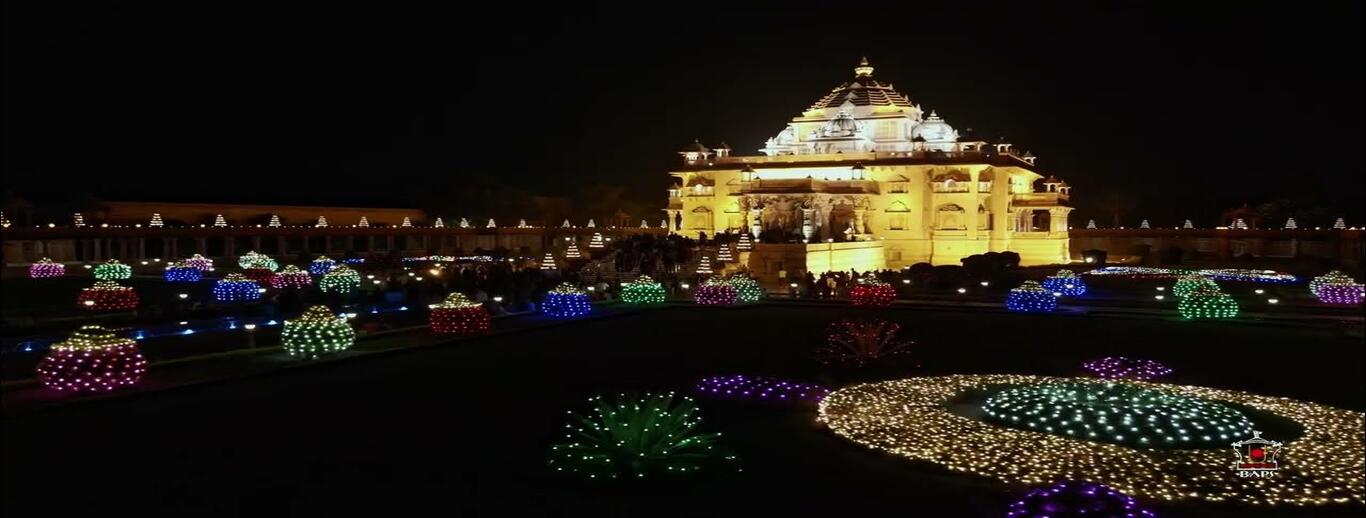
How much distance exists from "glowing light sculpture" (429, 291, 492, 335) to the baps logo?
41.5 ft

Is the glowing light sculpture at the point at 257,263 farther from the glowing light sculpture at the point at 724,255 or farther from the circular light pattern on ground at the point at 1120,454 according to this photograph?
the circular light pattern on ground at the point at 1120,454

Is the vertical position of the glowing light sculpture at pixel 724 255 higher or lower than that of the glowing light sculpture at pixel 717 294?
higher

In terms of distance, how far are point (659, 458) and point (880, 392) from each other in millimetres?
5048

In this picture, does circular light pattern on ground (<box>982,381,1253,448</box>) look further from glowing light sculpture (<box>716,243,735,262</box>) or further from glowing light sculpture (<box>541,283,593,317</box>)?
glowing light sculpture (<box>716,243,735,262</box>)

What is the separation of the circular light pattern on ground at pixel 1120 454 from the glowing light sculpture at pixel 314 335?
7822 mm

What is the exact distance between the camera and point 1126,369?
15.6m

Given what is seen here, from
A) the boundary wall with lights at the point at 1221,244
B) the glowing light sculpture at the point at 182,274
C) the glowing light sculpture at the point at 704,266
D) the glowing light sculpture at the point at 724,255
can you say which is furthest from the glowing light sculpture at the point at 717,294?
the boundary wall with lights at the point at 1221,244

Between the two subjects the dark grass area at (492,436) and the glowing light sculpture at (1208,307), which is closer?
the dark grass area at (492,436)

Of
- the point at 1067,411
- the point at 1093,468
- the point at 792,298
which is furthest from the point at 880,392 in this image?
the point at 792,298

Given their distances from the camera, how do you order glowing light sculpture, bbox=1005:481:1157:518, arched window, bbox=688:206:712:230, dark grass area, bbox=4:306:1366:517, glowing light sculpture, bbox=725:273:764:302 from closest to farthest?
glowing light sculpture, bbox=1005:481:1157:518
dark grass area, bbox=4:306:1366:517
glowing light sculpture, bbox=725:273:764:302
arched window, bbox=688:206:712:230

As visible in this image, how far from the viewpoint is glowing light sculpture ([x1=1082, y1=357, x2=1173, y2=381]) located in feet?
50.4

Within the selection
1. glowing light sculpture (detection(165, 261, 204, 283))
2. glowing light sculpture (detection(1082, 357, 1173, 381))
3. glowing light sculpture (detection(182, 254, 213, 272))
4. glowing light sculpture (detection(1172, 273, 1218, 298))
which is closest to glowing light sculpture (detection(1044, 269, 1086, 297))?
glowing light sculpture (detection(1172, 273, 1218, 298))

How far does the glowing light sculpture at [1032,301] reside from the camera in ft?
80.1

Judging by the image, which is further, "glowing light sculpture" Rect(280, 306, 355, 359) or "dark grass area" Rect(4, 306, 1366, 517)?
"glowing light sculpture" Rect(280, 306, 355, 359)
